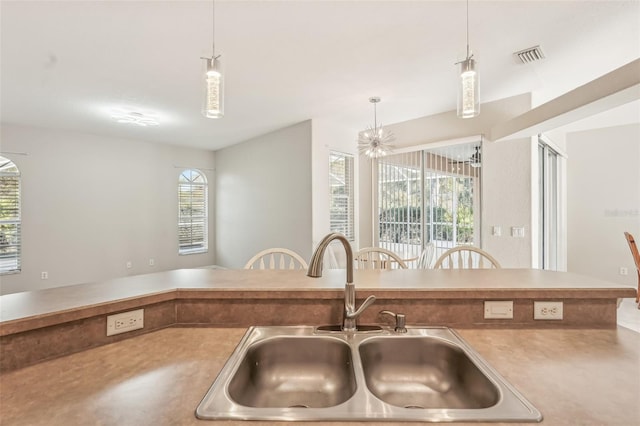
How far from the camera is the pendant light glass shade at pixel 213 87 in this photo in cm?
163

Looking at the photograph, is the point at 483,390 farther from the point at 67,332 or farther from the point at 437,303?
→ the point at 67,332

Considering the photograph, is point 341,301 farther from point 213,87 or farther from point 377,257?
point 377,257

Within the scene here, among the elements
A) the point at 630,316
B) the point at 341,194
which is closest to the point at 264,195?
the point at 341,194

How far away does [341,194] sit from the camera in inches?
205

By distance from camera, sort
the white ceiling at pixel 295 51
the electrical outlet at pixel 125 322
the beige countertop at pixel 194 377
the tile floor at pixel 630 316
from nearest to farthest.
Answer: the beige countertop at pixel 194 377
the electrical outlet at pixel 125 322
the white ceiling at pixel 295 51
the tile floor at pixel 630 316

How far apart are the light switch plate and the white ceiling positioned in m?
1.99

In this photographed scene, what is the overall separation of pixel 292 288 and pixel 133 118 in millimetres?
4429

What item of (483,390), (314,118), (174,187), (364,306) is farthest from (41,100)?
(483,390)

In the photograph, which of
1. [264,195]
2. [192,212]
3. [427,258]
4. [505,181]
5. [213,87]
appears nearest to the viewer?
[213,87]

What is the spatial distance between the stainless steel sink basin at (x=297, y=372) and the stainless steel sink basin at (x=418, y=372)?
0.32 ft

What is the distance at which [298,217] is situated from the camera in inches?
191

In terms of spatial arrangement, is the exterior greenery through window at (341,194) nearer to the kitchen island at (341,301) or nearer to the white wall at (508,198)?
the white wall at (508,198)

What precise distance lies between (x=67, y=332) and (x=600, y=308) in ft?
6.44

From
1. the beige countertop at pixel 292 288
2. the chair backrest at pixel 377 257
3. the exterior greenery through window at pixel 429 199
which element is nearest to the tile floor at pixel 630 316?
the exterior greenery through window at pixel 429 199
